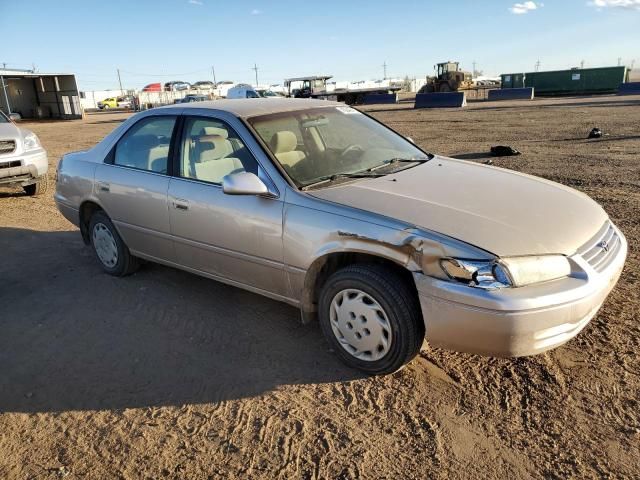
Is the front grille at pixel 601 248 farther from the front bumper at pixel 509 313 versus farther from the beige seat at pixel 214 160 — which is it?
the beige seat at pixel 214 160

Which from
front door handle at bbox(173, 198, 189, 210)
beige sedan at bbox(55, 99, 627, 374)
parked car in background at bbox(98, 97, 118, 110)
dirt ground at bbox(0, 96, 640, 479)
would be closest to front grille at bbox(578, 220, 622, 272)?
beige sedan at bbox(55, 99, 627, 374)

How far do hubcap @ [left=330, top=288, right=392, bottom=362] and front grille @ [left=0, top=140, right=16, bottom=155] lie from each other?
7378 millimetres

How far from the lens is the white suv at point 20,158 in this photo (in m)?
8.11

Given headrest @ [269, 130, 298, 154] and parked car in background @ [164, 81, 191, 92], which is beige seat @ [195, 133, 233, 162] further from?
parked car in background @ [164, 81, 191, 92]

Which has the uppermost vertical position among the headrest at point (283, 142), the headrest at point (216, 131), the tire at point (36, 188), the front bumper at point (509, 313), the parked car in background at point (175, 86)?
the parked car in background at point (175, 86)

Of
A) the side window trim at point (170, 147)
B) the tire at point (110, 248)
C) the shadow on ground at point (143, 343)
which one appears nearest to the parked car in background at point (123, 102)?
the tire at point (110, 248)

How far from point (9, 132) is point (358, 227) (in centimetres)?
784

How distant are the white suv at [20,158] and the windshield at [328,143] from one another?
6268 millimetres

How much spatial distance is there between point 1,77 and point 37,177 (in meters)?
30.3

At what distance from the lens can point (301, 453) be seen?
2.54m

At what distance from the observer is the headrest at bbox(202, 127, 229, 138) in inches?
149

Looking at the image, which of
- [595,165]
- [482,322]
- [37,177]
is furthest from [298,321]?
[595,165]

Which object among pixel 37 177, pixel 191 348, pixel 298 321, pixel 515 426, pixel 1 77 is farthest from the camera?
pixel 1 77

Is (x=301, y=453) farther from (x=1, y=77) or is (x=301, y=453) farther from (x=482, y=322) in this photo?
(x=1, y=77)
